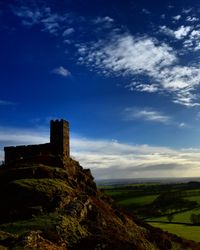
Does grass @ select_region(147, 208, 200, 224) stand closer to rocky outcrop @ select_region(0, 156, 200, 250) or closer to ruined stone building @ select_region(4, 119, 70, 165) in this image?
rocky outcrop @ select_region(0, 156, 200, 250)

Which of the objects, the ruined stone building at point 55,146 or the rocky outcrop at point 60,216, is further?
the ruined stone building at point 55,146

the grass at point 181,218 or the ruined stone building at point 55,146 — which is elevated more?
the ruined stone building at point 55,146

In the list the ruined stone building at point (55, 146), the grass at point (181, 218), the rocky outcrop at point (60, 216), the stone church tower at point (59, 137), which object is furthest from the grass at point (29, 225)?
the grass at point (181, 218)

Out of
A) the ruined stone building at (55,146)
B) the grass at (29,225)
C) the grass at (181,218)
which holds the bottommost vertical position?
the grass at (181,218)

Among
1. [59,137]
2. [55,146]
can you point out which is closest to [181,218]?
[55,146]

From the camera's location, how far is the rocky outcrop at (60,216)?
4184 centimetres

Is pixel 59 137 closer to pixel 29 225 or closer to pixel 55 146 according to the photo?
pixel 55 146

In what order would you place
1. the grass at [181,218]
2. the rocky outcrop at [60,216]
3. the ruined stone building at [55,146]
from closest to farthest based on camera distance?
the rocky outcrop at [60,216]
the ruined stone building at [55,146]
the grass at [181,218]

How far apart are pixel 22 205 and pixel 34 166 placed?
40.1 feet

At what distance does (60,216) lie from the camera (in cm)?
4691

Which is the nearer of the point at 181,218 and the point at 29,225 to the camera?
the point at 29,225

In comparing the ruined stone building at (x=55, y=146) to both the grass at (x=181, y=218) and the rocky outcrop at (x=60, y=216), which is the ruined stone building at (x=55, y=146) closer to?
the rocky outcrop at (x=60, y=216)

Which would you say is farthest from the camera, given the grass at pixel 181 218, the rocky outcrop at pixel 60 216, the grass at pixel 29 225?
the grass at pixel 181 218

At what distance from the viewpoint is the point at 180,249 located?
63125 mm
